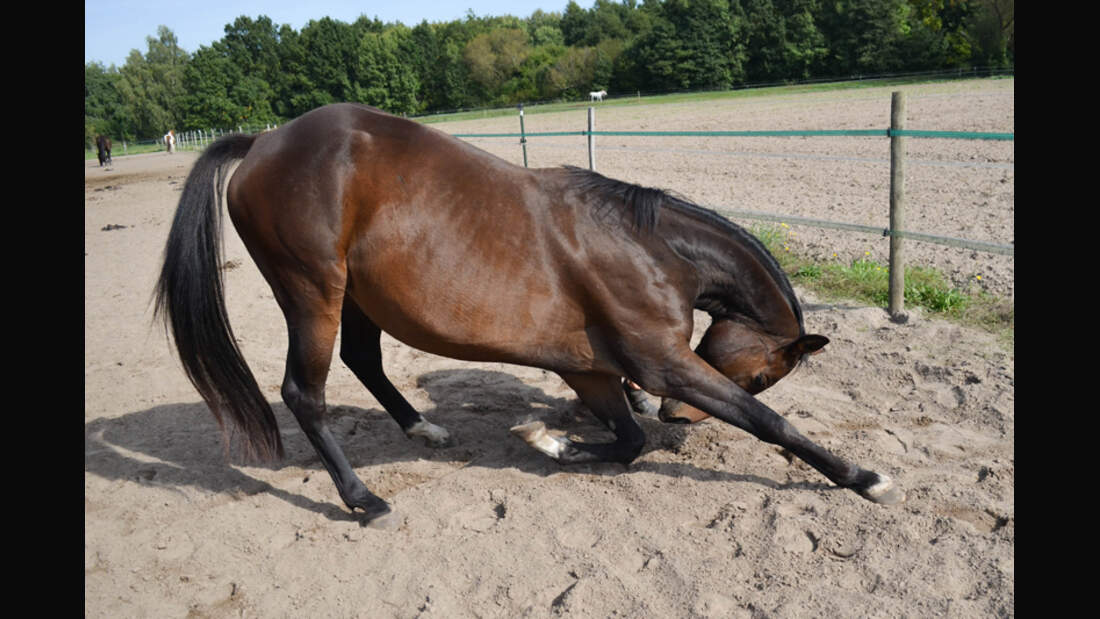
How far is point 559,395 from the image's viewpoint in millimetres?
4379

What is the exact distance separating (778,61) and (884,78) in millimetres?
18074

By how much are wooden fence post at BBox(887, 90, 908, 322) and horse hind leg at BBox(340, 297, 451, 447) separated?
10.9 feet

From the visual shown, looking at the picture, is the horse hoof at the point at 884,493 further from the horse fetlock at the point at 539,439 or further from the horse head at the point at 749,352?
the horse fetlock at the point at 539,439

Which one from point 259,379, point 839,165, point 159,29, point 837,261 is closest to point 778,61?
point 839,165

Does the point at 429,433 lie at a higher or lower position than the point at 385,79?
lower

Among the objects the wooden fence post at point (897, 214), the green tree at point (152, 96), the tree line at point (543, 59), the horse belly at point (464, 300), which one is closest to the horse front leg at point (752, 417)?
the horse belly at point (464, 300)

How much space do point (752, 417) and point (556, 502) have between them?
911 mm

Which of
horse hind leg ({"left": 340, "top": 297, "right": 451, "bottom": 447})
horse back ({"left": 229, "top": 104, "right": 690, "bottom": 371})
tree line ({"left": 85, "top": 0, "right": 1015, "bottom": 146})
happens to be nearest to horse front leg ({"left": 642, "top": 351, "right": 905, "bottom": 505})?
horse back ({"left": 229, "top": 104, "right": 690, "bottom": 371})

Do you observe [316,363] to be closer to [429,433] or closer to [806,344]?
[429,433]

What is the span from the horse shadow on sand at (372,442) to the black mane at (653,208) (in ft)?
3.13

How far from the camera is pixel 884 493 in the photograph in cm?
294

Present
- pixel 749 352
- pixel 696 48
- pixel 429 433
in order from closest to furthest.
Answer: pixel 749 352, pixel 429 433, pixel 696 48

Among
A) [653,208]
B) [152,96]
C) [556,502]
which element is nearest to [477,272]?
[653,208]
